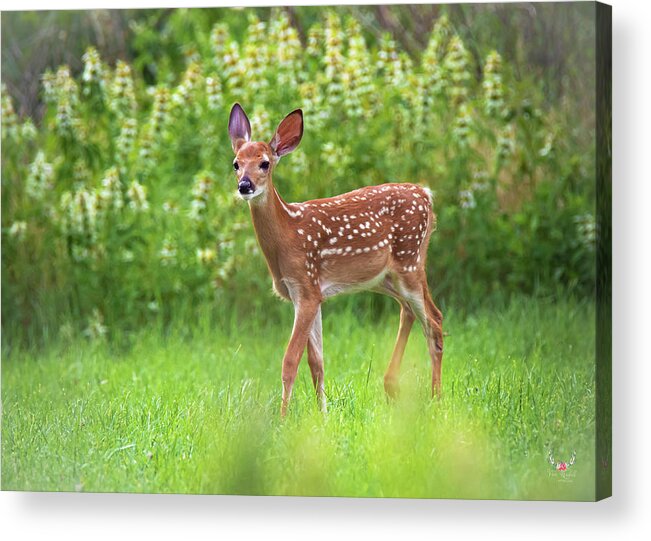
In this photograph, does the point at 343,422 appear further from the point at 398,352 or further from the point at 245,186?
the point at 245,186

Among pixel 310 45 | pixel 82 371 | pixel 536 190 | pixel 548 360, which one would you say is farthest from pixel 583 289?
pixel 82 371

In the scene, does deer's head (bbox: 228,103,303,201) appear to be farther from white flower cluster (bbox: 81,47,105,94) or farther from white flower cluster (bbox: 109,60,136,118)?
white flower cluster (bbox: 109,60,136,118)

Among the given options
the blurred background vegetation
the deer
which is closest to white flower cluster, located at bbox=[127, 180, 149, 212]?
the blurred background vegetation

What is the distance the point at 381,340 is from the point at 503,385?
0.71 meters

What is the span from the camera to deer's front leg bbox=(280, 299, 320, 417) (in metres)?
5.56

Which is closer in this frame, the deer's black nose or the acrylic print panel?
the deer's black nose

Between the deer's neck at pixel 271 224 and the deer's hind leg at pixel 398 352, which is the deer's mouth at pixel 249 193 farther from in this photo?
the deer's hind leg at pixel 398 352

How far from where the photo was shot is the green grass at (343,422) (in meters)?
5.53

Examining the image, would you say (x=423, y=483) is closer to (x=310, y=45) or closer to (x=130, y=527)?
(x=130, y=527)

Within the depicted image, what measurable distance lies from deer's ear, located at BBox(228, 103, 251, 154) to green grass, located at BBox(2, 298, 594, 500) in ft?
3.14

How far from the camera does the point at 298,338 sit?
5574 mm

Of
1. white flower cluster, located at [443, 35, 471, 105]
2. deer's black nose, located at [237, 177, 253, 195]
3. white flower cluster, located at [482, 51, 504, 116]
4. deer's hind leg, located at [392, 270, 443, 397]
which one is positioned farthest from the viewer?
white flower cluster, located at [443, 35, 471, 105]

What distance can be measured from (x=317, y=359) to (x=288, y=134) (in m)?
0.86

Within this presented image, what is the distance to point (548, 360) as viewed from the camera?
19.0 ft
